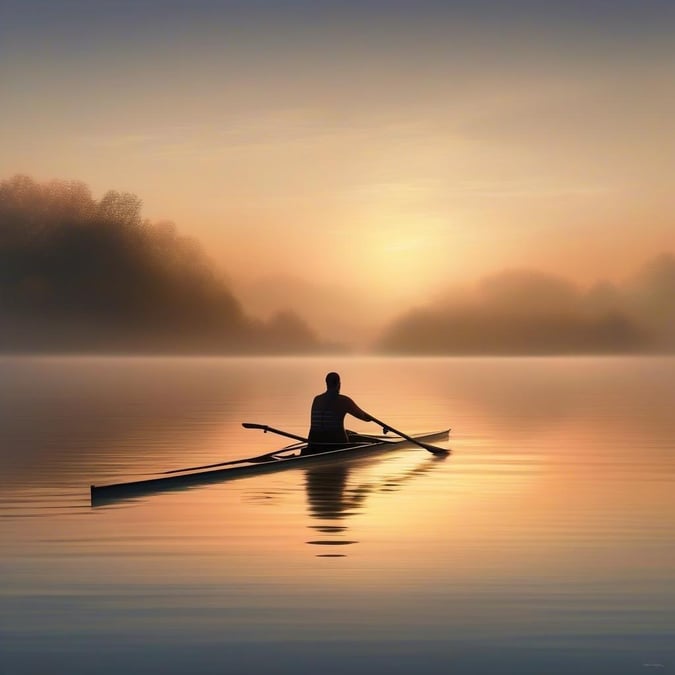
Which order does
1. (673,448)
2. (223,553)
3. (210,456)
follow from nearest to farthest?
(223,553) < (210,456) < (673,448)

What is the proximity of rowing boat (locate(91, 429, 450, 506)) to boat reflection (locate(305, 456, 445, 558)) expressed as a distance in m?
0.43

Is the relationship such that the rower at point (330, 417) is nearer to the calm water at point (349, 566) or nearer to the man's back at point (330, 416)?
the man's back at point (330, 416)

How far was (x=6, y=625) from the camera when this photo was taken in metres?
12.9

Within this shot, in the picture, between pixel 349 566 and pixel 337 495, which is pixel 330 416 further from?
pixel 349 566

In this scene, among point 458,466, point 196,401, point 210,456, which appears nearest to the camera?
point 458,466

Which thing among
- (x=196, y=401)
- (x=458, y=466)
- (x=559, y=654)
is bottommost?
(x=559, y=654)

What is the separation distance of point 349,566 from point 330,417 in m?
10.8

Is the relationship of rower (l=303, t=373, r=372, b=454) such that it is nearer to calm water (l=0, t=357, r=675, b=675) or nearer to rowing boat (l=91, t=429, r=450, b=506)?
rowing boat (l=91, t=429, r=450, b=506)

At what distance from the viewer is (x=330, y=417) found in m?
26.4

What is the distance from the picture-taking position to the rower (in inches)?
1021

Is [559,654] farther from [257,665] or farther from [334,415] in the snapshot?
[334,415]

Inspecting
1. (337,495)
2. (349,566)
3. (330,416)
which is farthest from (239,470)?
(349,566)

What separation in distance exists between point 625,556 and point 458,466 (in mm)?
11598

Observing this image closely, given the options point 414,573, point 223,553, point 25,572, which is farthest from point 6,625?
point 414,573
